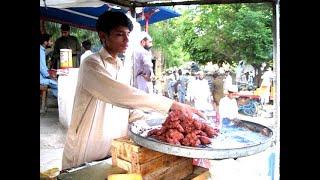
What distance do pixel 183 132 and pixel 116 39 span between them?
1049 mm

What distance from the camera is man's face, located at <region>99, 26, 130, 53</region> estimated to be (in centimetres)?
272

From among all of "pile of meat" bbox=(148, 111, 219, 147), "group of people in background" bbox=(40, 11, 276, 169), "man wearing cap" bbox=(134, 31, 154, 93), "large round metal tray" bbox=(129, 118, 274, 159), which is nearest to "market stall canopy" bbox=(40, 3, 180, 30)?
"man wearing cap" bbox=(134, 31, 154, 93)

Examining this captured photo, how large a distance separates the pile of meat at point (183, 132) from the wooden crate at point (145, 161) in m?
0.17

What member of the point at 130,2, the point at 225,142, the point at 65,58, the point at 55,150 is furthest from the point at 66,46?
the point at 225,142

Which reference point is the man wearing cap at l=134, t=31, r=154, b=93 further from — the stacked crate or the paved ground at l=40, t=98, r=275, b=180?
the stacked crate

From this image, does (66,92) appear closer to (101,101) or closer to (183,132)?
A: (101,101)

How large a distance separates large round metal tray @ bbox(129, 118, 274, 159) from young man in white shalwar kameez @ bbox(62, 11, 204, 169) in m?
0.27

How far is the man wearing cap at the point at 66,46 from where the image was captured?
3412mm

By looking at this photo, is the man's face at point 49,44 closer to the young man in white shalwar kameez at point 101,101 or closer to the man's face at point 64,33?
the man's face at point 64,33
